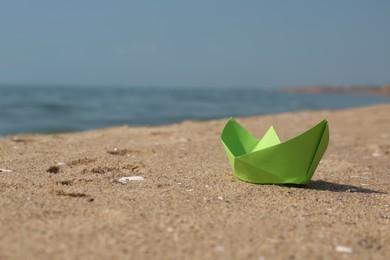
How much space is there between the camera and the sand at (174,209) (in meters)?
2.23

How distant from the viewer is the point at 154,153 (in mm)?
5004

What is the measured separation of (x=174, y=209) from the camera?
9.15 feet

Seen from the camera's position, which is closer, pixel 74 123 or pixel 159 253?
pixel 159 253

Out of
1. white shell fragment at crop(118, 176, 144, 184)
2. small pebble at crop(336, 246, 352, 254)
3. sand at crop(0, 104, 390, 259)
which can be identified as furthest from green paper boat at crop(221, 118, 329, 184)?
small pebble at crop(336, 246, 352, 254)

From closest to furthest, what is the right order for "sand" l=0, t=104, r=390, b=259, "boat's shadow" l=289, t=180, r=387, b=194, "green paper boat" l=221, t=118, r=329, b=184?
"sand" l=0, t=104, r=390, b=259, "green paper boat" l=221, t=118, r=329, b=184, "boat's shadow" l=289, t=180, r=387, b=194

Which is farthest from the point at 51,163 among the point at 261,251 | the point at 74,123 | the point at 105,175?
the point at 74,123

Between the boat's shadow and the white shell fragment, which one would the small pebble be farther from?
the white shell fragment

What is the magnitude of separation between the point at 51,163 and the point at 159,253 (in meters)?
2.27

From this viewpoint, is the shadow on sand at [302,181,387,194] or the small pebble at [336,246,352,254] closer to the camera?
the small pebble at [336,246,352,254]

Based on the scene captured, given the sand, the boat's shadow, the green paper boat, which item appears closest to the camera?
the sand

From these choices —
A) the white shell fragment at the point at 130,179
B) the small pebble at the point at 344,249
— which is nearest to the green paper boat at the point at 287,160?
the white shell fragment at the point at 130,179

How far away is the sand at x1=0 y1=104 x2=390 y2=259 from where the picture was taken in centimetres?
223

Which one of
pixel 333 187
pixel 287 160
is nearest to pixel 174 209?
pixel 287 160

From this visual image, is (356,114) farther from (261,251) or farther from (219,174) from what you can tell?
(261,251)
